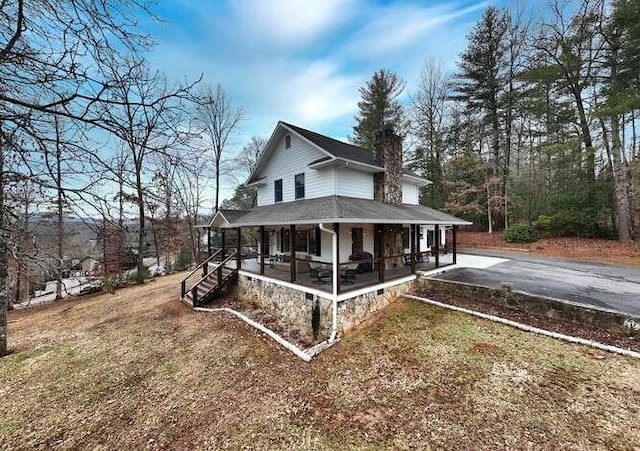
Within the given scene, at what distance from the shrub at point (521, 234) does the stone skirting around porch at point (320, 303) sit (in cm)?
1418

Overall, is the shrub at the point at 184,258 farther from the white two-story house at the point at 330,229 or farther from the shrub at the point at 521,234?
the shrub at the point at 521,234

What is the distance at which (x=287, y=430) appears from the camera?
4.34m

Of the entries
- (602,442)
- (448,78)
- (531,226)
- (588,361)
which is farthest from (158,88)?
(448,78)

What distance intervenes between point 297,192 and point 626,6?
68.3 feet

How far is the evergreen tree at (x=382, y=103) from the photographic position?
25.2 metres

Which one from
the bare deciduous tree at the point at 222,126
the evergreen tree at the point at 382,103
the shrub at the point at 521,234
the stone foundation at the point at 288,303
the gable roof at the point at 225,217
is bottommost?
the stone foundation at the point at 288,303

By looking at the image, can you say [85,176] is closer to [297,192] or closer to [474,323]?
[474,323]

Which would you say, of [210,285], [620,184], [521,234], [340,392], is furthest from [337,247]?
[620,184]

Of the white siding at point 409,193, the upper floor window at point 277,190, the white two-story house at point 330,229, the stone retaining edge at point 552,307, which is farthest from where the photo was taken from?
the white siding at point 409,193

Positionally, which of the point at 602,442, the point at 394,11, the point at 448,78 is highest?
the point at 448,78

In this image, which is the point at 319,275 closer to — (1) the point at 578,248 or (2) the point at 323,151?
(2) the point at 323,151

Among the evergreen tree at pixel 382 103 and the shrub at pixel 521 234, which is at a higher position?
the evergreen tree at pixel 382 103

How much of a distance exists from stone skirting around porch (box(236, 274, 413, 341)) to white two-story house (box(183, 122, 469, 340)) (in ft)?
0.10

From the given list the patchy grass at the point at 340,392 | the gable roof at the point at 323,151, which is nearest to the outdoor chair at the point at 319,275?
the patchy grass at the point at 340,392
